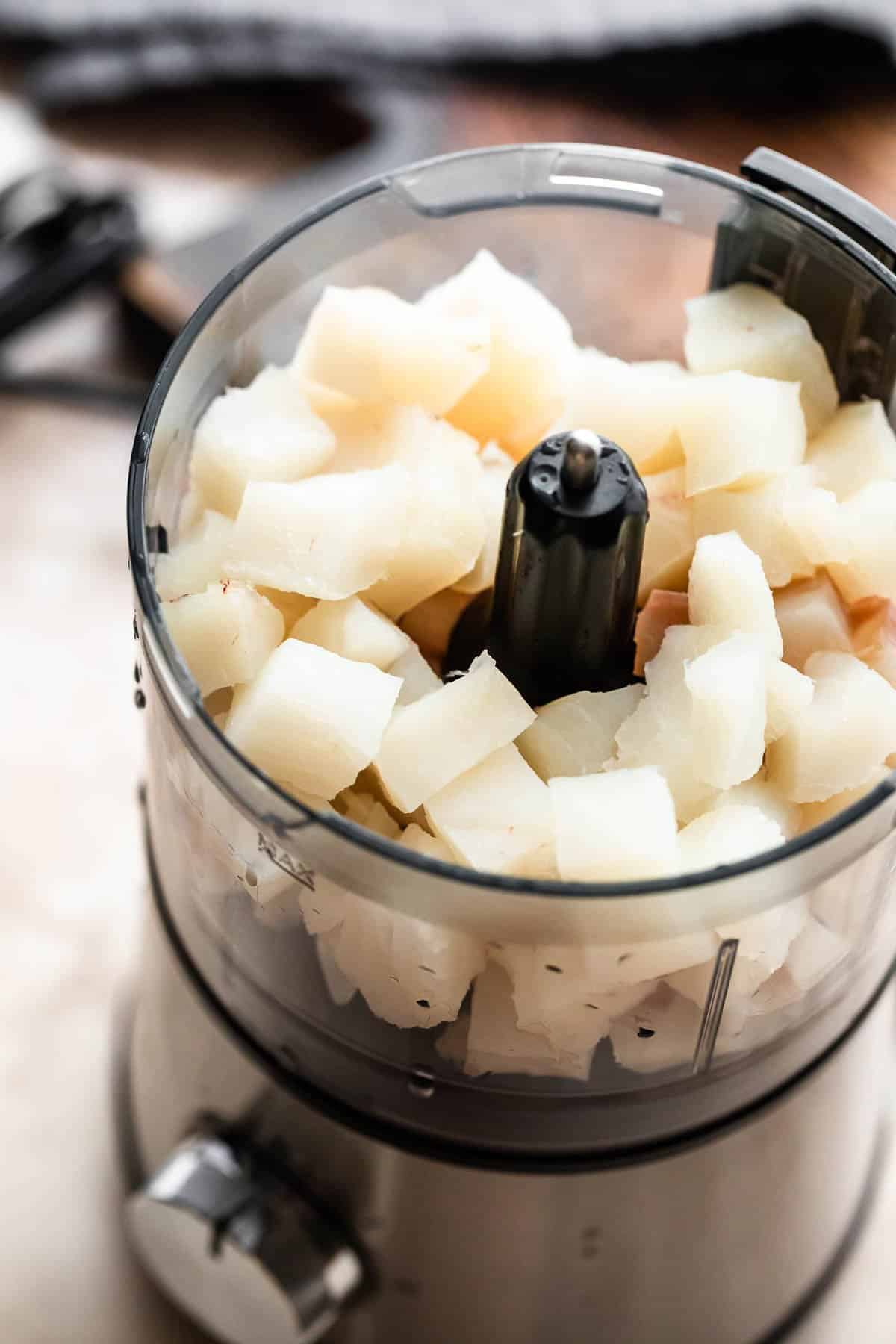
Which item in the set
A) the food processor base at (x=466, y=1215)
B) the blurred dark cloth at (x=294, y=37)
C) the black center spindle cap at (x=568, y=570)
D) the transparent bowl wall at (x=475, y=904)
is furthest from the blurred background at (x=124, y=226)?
the black center spindle cap at (x=568, y=570)

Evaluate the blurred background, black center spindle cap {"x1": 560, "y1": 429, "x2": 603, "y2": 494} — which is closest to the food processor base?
the blurred background

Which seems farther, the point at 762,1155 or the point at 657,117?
the point at 657,117

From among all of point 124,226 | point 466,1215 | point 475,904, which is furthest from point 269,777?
point 124,226

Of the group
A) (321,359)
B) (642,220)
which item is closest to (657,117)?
(642,220)

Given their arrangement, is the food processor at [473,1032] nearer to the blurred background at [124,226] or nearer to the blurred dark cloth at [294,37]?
the blurred background at [124,226]

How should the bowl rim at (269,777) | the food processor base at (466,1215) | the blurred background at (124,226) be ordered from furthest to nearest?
the blurred background at (124,226), the food processor base at (466,1215), the bowl rim at (269,777)

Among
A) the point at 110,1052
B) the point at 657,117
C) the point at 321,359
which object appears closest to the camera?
the point at 321,359

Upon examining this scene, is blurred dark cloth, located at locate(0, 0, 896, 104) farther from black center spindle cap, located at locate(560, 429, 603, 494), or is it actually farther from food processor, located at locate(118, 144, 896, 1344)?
black center spindle cap, located at locate(560, 429, 603, 494)

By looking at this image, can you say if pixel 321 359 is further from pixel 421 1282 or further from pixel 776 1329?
pixel 776 1329
